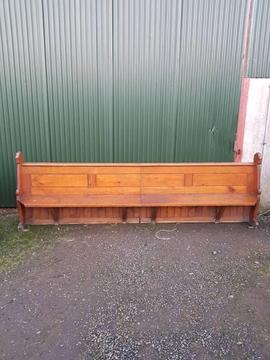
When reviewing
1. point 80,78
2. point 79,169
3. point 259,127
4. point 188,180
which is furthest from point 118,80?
point 259,127

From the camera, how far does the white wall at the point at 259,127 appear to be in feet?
15.6

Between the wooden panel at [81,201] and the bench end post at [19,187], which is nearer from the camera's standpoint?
the bench end post at [19,187]

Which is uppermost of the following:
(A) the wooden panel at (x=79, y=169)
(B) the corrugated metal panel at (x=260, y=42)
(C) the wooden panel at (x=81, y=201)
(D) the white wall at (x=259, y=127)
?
(B) the corrugated metal panel at (x=260, y=42)

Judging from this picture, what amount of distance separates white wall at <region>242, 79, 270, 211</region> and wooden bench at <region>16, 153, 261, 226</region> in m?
0.59

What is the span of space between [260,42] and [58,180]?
365 centimetres

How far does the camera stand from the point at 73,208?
4.53 metres

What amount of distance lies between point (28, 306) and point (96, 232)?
1.59m

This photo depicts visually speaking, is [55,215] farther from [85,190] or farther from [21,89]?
[21,89]

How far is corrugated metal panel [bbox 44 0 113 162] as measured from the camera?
4617 millimetres

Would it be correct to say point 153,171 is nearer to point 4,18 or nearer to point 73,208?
point 73,208

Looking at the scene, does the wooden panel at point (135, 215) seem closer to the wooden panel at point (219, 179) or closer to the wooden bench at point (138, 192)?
the wooden bench at point (138, 192)

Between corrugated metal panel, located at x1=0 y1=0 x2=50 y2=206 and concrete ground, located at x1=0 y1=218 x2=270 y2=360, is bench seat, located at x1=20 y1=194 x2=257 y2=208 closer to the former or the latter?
concrete ground, located at x1=0 y1=218 x2=270 y2=360

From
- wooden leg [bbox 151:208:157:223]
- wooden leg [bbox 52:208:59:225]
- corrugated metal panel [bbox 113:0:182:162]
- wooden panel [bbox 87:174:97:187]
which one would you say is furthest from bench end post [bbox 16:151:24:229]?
wooden leg [bbox 151:208:157:223]

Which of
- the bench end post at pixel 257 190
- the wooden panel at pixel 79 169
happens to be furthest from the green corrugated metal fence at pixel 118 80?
the bench end post at pixel 257 190
